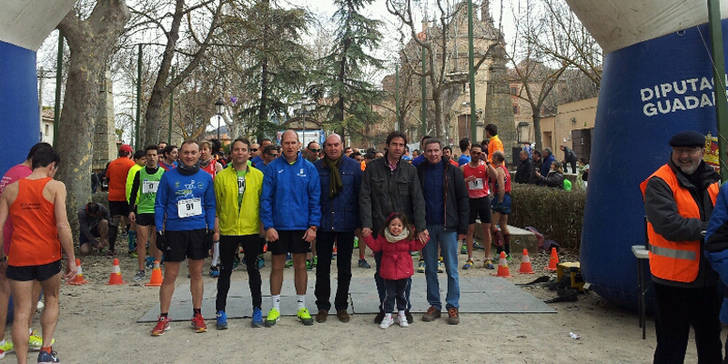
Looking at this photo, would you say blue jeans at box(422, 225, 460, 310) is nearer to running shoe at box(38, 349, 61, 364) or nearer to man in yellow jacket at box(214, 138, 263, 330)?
man in yellow jacket at box(214, 138, 263, 330)

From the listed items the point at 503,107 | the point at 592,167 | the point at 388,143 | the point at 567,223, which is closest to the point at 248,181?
the point at 388,143

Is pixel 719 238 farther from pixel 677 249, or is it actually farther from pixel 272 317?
pixel 272 317

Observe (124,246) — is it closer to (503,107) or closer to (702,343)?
(702,343)

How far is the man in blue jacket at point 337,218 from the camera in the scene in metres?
6.22

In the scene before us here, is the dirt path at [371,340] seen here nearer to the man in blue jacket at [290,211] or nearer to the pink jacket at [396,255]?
the man in blue jacket at [290,211]

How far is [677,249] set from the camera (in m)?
3.74

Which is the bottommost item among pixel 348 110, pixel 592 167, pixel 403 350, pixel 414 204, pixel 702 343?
pixel 403 350

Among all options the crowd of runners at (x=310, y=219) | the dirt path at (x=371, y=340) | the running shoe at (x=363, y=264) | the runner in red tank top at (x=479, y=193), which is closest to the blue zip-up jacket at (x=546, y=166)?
the runner in red tank top at (x=479, y=193)

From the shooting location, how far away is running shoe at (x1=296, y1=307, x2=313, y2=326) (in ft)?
19.8

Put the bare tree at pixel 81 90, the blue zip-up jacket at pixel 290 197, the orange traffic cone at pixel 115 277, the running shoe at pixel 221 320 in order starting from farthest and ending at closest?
1. the bare tree at pixel 81 90
2. the orange traffic cone at pixel 115 277
3. the blue zip-up jacket at pixel 290 197
4. the running shoe at pixel 221 320

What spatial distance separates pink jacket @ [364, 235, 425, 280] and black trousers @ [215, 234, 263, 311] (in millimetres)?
1221

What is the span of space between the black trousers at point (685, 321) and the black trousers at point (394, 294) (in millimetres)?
2713

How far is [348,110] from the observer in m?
32.9

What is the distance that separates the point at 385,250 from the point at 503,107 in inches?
1266
